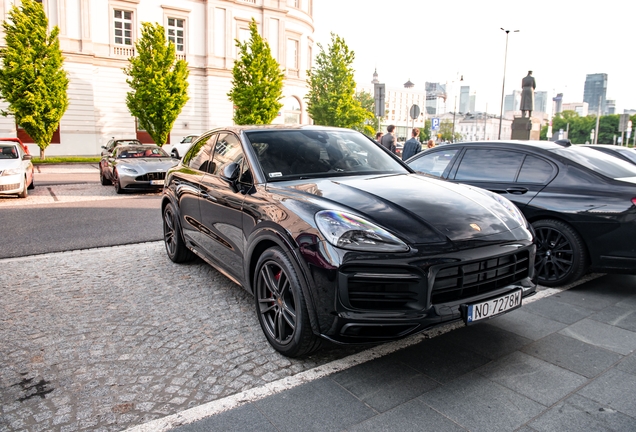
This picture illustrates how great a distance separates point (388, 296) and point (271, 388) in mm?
939

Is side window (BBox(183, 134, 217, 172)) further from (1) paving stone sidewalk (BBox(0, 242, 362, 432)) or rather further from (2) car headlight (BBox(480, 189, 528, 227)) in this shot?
(2) car headlight (BBox(480, 189, 528, 227))

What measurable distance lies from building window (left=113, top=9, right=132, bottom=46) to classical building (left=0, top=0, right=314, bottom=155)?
0.02 m

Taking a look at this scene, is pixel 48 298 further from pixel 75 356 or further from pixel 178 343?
pixel 178 343

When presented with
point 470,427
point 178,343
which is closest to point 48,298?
point 178,343

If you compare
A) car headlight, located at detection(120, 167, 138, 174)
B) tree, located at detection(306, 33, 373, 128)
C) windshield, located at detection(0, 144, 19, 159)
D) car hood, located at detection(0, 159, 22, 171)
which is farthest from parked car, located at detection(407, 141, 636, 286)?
tree, located at detection(306, 33, 373, 128)

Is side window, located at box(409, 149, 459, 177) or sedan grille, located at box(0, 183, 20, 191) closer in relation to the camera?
side window, located at box(409, 149, 459, 177)

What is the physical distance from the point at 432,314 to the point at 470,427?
2.05 feet

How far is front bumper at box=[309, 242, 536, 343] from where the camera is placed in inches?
110

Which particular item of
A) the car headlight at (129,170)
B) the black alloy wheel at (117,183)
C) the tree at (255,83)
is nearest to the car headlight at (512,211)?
the car headlight at (129,170)

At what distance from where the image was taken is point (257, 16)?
133 feet

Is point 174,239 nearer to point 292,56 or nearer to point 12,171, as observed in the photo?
point 12,171

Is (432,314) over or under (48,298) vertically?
over

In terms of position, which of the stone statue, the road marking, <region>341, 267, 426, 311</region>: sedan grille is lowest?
the road marking

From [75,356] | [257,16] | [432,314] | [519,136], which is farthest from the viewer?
[257,16]
